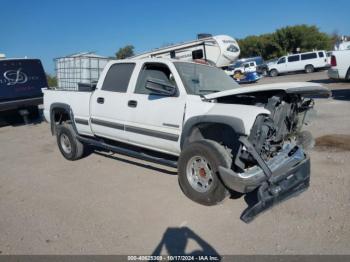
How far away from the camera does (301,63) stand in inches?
1196

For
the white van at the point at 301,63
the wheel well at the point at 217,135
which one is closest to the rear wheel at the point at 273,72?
the white van at the point at 301,63

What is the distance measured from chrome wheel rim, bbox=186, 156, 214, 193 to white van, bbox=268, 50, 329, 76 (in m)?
29.1

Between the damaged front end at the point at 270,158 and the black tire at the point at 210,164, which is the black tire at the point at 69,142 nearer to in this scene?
the black tire at the point at 210,164

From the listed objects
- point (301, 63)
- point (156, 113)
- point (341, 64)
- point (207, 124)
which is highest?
point (301, 63)

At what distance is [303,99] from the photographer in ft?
14.7

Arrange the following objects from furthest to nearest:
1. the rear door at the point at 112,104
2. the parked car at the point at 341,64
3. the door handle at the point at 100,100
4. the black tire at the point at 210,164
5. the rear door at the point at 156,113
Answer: the parked car at the point at 341,64 < the door handle at the point at 100,100 < the rear door at the point at 112,104 < the rear door at the point at 156,113 < the black tire at the point at 210,164

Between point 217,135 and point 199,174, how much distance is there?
0.72m

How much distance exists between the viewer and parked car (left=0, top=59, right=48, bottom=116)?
1085cm

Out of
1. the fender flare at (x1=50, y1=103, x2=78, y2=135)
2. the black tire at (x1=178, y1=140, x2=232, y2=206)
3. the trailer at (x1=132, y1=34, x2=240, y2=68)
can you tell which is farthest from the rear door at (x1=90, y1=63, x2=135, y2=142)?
the trailer at (x1=132, y1=34, x2=240, y2=68)

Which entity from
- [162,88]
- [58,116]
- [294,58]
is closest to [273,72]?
[294,58]

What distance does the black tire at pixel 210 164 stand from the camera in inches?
155

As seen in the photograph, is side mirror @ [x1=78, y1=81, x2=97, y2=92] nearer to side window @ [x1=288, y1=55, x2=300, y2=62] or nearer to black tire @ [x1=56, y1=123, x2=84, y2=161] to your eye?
black tire @ [x1=56, y1=123, x2=84, y2=161]

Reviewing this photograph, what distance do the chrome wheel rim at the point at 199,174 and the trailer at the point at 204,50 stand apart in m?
4.58

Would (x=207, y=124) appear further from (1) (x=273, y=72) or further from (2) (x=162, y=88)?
(1) (x=273, y=72)
